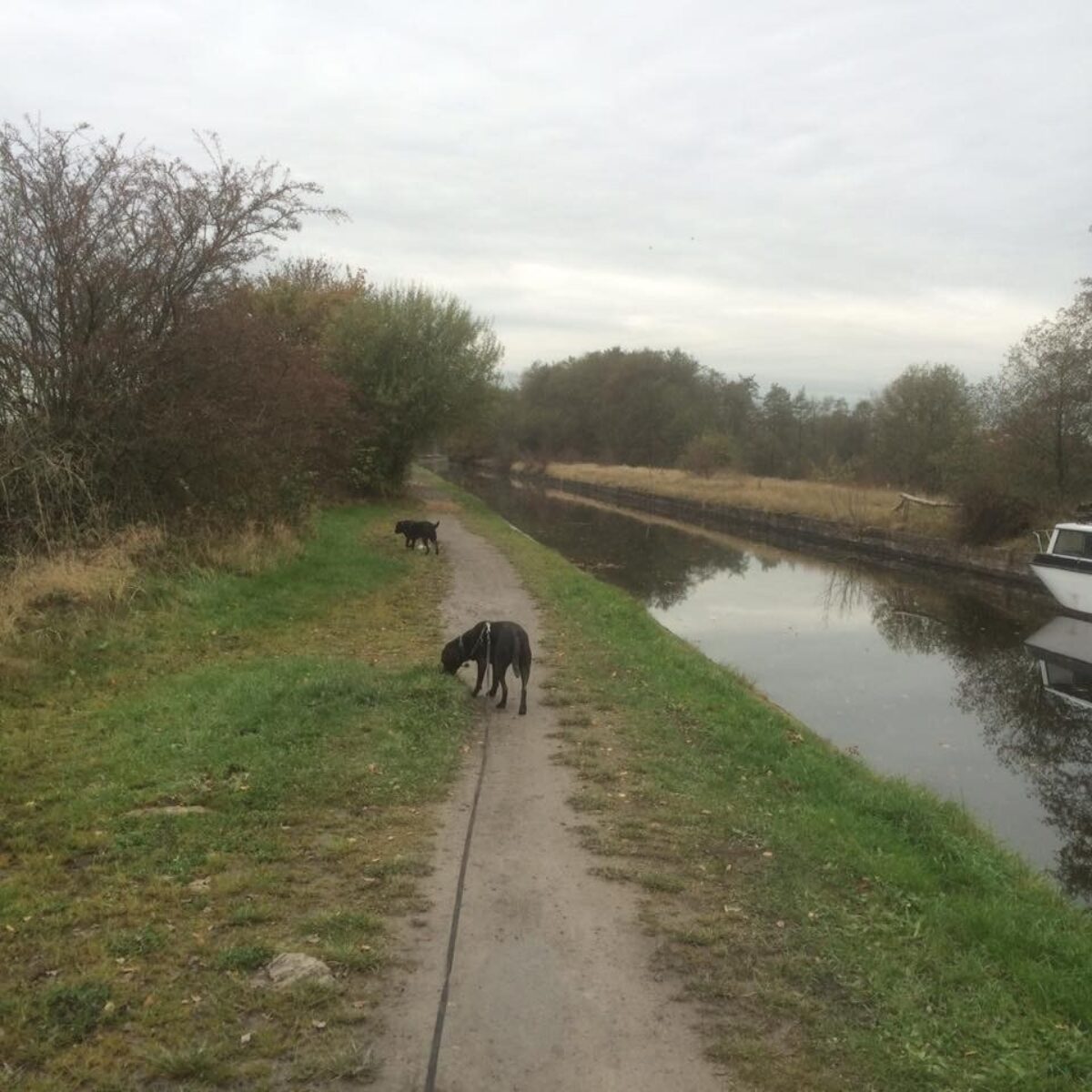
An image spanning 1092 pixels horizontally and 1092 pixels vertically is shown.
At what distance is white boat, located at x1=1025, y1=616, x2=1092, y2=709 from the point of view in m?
14.5

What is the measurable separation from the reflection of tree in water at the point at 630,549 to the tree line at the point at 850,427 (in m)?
4.93

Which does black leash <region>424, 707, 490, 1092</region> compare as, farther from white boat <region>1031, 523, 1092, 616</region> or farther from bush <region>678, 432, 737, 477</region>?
bush <region>678, 432, 737, 477</region>

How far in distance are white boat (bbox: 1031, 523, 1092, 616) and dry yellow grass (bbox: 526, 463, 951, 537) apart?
32.0 feet

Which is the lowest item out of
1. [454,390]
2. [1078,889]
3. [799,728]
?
[1078,889]

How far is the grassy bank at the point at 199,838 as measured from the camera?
343cm

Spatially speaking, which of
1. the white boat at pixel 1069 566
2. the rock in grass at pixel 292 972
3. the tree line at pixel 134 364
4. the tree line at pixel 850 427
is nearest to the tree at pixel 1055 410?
the tree line at pixel 850 427

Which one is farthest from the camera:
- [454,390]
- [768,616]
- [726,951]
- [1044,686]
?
[454,390]

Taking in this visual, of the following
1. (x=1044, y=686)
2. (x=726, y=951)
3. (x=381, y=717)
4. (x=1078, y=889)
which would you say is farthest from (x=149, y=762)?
→ (x=1044, y=686)

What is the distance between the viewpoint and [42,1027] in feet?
11.3

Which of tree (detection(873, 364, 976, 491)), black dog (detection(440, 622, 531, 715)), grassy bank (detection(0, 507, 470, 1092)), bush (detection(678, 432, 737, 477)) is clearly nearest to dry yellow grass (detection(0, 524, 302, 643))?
grassy bank (detection(0, 507, 470, 1092))

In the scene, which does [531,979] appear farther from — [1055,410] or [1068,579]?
[1055,410]

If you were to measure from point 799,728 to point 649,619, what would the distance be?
18.6ft

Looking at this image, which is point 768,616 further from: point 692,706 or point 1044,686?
point 692,706

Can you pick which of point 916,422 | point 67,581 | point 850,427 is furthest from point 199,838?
point 850,427
